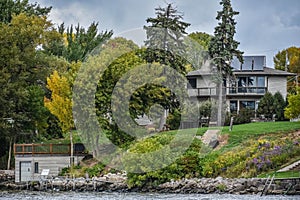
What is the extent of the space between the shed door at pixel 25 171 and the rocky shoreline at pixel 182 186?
916 millimetres

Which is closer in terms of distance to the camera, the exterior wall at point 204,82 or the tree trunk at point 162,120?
the tree trunk at point 162,120

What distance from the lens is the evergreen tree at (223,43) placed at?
56.4 metres

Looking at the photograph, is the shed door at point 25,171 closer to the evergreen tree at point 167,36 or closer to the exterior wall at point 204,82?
the evergreen tree at point 167,36

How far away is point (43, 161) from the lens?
163 ft

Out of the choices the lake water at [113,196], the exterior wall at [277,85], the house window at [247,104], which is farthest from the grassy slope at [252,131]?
the exterior wall at [277,85]

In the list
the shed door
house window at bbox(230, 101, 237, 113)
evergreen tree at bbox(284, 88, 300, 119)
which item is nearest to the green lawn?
evergreen tree at bbox(284, 88, 300, 119)

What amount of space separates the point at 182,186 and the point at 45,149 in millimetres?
12535

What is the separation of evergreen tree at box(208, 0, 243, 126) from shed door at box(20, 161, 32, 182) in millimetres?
15802

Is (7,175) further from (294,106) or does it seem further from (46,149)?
(294,106)

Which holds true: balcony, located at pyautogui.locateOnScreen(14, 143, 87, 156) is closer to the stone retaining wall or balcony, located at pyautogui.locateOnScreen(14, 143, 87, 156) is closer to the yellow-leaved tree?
the yellow-leaved tree

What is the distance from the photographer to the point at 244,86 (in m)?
63.2

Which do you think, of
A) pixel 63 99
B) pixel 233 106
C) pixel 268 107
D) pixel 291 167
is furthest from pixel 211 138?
pixel 233 106

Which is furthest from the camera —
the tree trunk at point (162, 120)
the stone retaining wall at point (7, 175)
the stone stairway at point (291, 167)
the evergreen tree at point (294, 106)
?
the tree trunk at point (162, 120)

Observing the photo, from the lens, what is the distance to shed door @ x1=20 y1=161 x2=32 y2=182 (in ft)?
161
